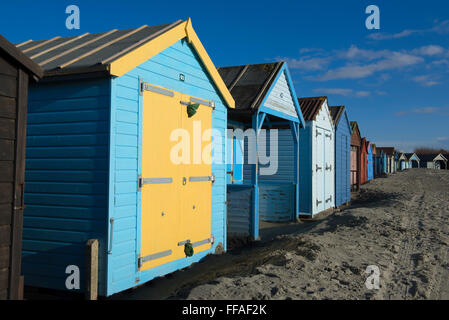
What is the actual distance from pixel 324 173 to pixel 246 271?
30.9ft

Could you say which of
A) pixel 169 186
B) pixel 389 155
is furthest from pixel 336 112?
pixel 389 155

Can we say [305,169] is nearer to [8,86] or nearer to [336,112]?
[336,112]

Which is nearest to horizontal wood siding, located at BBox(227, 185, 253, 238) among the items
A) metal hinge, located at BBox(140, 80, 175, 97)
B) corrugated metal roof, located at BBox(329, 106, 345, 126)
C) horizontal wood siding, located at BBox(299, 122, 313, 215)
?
metal hinge, located at BBox(140, 80, 175, 97)

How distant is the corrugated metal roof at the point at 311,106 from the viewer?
13.0 meters

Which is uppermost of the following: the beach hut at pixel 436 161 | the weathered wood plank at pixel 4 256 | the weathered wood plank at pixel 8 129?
the beach hut at pixel 436 161

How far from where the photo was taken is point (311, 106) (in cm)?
1353

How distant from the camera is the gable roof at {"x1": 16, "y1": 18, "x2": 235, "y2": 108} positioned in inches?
191

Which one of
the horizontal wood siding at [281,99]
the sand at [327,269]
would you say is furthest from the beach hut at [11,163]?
the horizontal wood siding at [281,99]

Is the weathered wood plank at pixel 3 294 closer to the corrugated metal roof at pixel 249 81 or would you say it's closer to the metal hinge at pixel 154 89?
the metal hinge at pixel 154 89

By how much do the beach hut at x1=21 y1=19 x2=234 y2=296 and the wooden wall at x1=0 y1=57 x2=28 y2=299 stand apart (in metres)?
0.97

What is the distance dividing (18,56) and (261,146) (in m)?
9.87

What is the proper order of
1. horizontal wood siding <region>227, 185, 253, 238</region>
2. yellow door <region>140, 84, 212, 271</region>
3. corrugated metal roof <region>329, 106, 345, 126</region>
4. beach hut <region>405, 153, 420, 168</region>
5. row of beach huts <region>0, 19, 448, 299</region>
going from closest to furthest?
row of beach huts <region>0, 19, 448, 299</region>, yellow door <region>140, 84, 212, 271</region>, horizontal wood siding <region>227, 185, 253, 238</region>, corrugated metal roof <region>329, 106, 345, 126</region>, beach hut <region>405, 153, 420, 168</region>

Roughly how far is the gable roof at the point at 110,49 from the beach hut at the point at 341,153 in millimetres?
10139

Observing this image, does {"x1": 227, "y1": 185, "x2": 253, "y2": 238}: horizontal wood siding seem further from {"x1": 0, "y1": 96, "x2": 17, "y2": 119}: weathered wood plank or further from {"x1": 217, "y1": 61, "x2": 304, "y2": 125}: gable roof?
{"x1": 0, "y1": 96, "x2": 17, "y2": 119}: weathered wood plank
